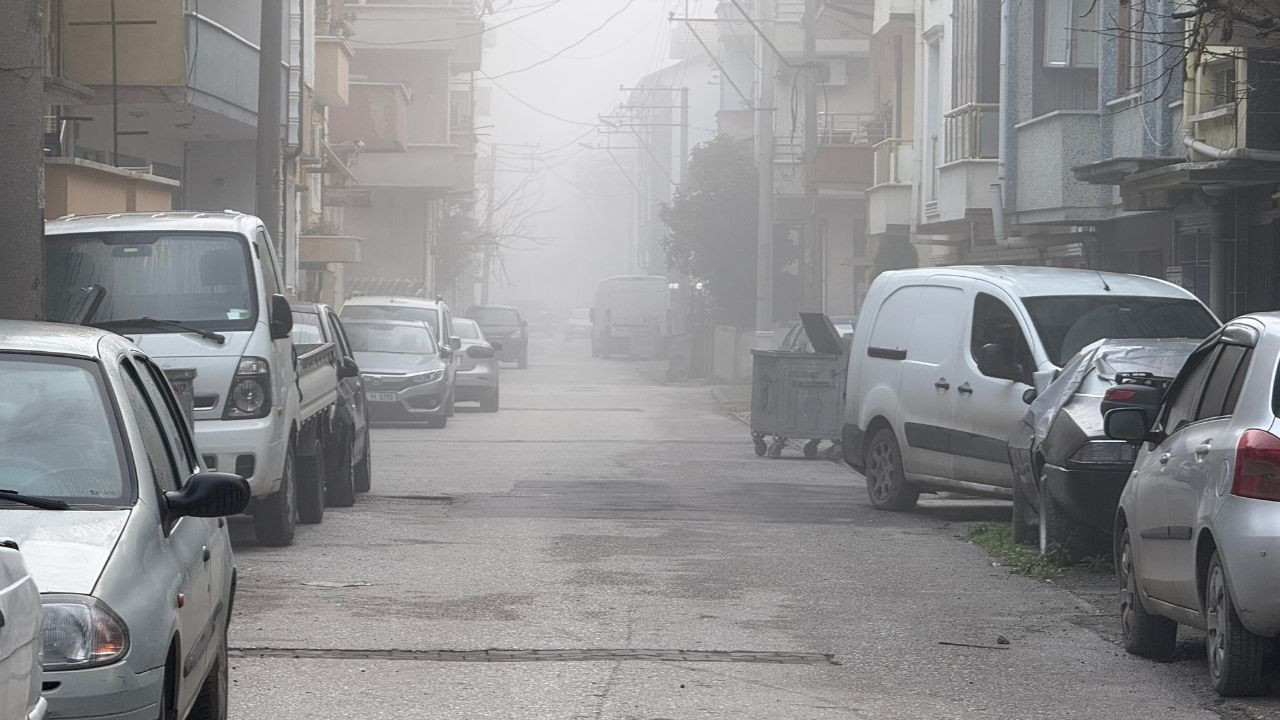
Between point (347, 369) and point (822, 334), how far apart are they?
7655 mm

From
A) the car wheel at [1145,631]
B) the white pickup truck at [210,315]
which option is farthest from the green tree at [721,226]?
the car wheel at [1145,631]

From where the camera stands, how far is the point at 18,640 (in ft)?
12.1

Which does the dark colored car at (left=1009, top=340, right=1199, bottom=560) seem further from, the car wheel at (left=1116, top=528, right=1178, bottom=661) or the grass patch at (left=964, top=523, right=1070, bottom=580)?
the car wheel at (left=1116, top=528, right=1178, bottom=661)

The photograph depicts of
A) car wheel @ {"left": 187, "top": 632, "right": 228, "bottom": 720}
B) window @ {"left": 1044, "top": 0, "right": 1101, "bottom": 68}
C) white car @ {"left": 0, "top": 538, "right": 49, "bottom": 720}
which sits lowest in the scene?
car wheel @ {"left": 187, "top": 632, "right": 228, "bottom": 720}

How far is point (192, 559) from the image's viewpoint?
576 centimetres

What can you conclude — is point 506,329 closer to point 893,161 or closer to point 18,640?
point 893,161

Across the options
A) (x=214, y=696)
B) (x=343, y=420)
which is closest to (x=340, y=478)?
(x=343, y=420)

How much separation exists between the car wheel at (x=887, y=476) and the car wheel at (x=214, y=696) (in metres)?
9.54

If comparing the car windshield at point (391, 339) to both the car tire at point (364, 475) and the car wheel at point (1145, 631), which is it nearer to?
the car tire at point (364, 475)

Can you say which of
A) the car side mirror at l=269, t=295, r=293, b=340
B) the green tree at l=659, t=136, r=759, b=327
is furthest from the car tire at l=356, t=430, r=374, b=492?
the green tree at l=659, t=136, r=759, b=327

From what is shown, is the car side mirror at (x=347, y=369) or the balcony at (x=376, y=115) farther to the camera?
the balcony at (x=376, y=115)

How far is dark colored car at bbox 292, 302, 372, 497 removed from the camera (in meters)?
15.4

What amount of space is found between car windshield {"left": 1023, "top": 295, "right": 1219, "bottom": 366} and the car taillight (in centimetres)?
673

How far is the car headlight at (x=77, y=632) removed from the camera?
4.73 metres
